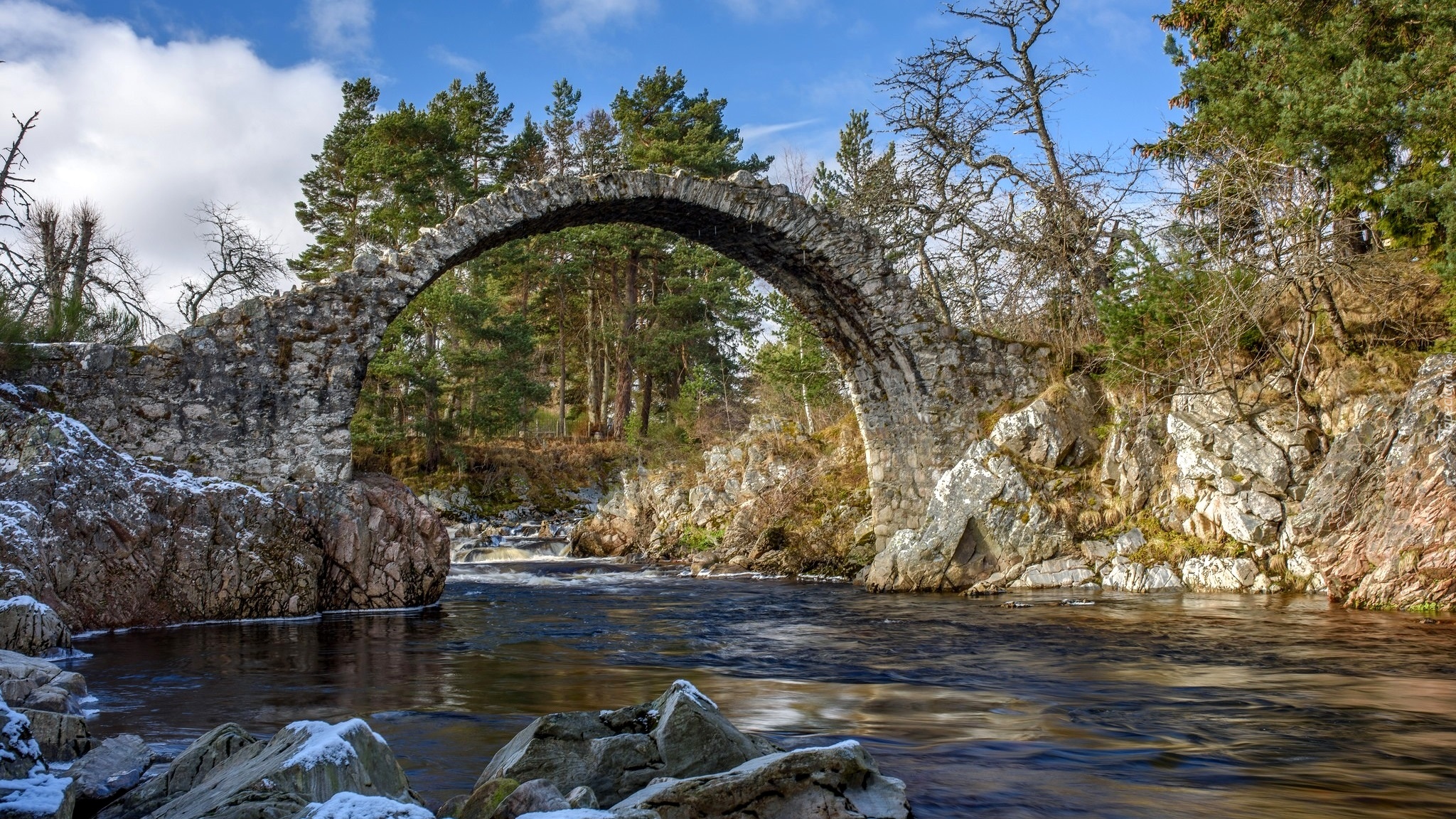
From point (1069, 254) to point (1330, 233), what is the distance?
422 centimetres

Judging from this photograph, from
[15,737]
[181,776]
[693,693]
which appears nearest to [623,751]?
[693,693]

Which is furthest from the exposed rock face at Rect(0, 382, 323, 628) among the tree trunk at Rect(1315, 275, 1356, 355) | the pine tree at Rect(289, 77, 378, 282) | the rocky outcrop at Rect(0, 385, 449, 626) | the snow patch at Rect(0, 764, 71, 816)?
the pine tree at Rect(289, 77, 378, 282)

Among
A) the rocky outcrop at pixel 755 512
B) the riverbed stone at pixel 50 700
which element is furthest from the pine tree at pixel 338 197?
the riverbed stone at pixel 50 700

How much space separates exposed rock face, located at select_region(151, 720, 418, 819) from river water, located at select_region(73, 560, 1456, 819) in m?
0.48

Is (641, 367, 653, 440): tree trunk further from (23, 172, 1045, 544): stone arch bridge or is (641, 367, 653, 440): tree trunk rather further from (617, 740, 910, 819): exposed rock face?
(617, 740, 910, 819): exposed rock face

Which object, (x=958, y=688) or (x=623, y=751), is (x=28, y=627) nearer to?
(x=623, y=751)

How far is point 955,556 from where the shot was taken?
1062 centimetres

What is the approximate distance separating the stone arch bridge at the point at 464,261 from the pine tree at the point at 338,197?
50.2 feet

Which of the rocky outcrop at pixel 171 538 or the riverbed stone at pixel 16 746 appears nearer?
the riverbed stone at pixel 16 746

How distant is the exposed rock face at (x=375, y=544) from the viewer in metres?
9.25

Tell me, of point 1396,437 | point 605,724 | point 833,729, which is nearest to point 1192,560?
point 1396,437

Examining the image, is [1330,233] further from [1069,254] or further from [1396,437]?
[1069,254]

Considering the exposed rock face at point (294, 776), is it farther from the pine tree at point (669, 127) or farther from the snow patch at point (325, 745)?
the pine tree at point (669, 127)

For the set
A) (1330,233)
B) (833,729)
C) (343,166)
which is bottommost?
(833,729)
